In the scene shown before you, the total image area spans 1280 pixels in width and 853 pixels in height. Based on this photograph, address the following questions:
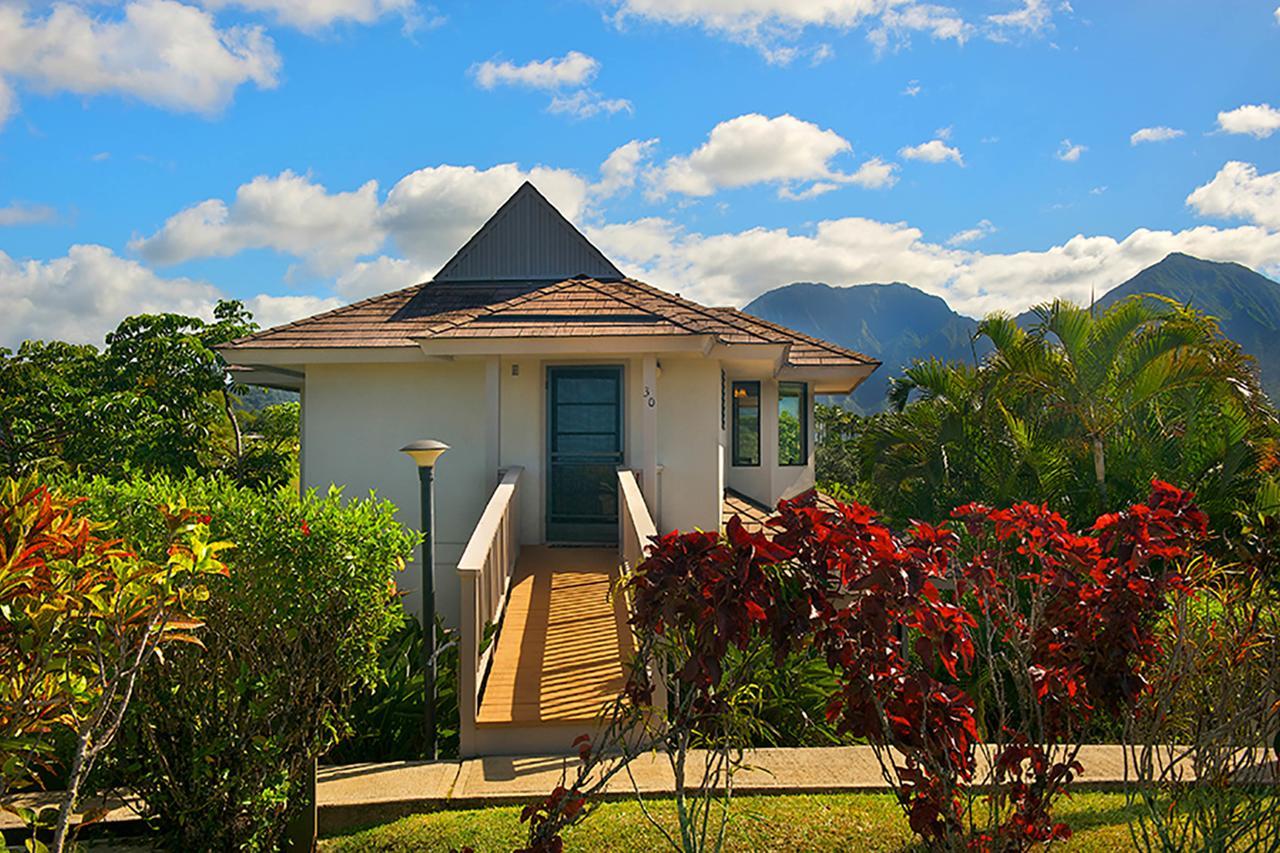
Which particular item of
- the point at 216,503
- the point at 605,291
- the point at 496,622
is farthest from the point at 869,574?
the point at 605,291

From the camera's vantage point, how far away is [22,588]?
10.8 ft

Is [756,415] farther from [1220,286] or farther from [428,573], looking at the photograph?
[1220,286]

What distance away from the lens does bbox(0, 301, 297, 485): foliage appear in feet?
56.1

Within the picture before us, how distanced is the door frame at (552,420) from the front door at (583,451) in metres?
0.01

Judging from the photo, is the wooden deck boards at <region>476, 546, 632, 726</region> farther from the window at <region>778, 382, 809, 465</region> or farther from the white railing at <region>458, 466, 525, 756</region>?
the window at <region>778, 382, 809, 465</region>

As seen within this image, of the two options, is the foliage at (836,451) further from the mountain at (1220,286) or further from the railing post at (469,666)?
the mountain at (1220,286)

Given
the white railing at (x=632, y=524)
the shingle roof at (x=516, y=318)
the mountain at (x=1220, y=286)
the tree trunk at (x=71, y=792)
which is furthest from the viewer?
the mountain at (x=1220, y=286)

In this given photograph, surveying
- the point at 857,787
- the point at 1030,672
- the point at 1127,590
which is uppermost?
the point at 1127,590

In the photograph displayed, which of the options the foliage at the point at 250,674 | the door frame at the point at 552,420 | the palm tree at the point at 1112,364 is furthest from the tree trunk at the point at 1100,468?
the foliage at the point at 250,674

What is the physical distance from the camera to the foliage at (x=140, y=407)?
17.1m

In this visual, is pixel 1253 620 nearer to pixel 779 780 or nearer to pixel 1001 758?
pixel 1001 758

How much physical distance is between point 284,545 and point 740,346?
814 cm

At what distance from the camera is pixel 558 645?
8531 millimetres

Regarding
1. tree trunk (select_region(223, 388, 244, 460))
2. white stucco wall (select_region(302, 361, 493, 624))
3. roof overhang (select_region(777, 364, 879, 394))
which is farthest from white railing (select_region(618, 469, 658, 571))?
tree trunk (select_region(223, 388, 244, 460))
